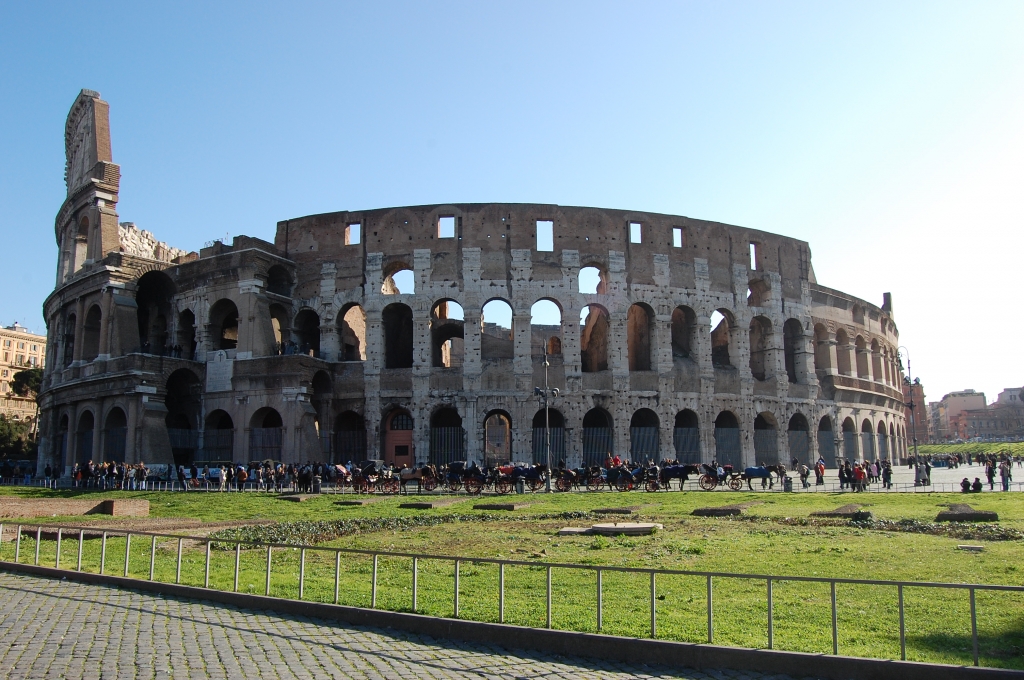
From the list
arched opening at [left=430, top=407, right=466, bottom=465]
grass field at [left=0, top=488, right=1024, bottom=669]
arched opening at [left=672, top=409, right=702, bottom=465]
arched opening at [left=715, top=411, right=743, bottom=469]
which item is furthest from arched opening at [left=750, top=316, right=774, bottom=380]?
grass field at [left=0, top=488, right=1024, bottom=669]

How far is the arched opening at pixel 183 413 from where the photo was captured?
120 ft

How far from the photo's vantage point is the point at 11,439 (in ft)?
201

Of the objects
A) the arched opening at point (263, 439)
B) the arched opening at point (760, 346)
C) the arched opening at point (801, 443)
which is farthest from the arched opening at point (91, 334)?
the arched opening at point (801, 443)

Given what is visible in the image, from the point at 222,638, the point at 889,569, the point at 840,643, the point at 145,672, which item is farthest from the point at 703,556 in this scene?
the point at 145,672

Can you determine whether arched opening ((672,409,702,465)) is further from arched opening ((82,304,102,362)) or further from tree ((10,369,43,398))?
tree ((10,369,43,398))

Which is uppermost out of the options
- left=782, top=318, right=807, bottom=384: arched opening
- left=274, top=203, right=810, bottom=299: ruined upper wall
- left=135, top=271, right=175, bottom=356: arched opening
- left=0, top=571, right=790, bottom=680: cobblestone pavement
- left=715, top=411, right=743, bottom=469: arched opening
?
left=274, top=203, right=810, bottom=299: ruined upper wall

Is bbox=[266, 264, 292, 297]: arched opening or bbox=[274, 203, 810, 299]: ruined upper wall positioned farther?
bbox=[266, 264, 292, 297]: arched opening

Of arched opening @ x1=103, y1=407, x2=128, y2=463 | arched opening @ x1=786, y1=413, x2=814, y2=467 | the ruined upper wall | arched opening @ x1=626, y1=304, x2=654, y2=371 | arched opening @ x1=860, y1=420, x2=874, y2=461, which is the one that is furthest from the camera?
arched opening @ x1=860, y1=420, x2=874, y2=461

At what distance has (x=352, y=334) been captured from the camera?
135 ft

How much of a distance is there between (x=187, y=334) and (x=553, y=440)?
19.4 metres

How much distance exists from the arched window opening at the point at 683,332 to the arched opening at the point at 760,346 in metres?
3.55

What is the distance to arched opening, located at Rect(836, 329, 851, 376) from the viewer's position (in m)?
44.6

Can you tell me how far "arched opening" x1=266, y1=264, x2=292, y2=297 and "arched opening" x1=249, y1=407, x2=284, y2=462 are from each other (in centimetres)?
593

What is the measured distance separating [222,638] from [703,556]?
736 centimetres
